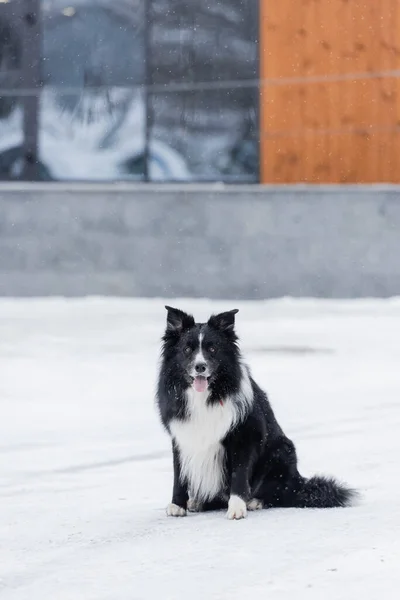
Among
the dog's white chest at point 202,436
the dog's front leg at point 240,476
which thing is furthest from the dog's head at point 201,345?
the dog's front leg at point 240,476

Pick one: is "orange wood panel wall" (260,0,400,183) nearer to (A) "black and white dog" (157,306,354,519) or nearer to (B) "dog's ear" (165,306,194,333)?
(A) "black and white dog" (157,306,354,519)

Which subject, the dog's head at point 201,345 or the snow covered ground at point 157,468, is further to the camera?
the dog's head at point 201,345

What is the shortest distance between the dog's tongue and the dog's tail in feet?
2.28

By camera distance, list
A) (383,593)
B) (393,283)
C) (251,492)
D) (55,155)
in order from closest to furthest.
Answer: (383,593) → (251,492) → (393,283) → (55,155)

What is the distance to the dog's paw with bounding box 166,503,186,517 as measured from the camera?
6.32 metres

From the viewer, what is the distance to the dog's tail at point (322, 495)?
6355 millimetres

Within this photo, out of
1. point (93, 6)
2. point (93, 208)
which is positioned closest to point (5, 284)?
point (93, 208)

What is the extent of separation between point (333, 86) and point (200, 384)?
11.8 meters

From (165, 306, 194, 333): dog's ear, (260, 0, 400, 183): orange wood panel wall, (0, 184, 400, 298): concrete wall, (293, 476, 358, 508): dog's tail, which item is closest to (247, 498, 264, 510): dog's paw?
(293, 476, 358, 508): dog's tail

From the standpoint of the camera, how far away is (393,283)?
666 inches

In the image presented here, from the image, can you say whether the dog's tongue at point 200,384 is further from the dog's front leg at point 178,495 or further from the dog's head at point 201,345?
the dog's front leg at point 178,495

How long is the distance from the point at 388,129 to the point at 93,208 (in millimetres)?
3993

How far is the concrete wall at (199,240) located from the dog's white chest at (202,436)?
1090 centimetres

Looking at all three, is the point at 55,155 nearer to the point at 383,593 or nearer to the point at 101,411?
the point at 101,411
